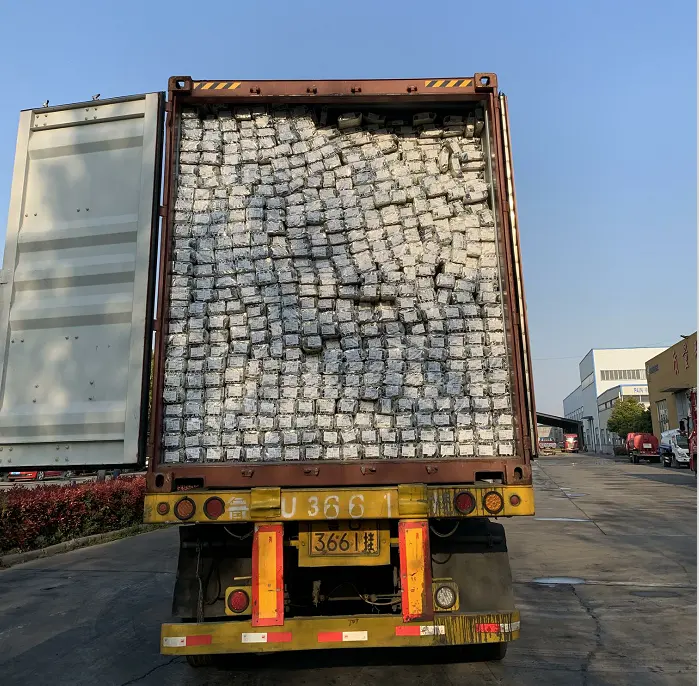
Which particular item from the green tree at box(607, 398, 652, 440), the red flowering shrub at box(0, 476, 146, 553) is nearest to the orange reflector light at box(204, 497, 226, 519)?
the red flowering shrub at box(0, 476, 146, 553)

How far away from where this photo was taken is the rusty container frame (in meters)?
4.05

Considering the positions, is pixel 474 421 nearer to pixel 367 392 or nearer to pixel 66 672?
pixel 367 392

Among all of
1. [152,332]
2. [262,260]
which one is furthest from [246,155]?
[152,332]

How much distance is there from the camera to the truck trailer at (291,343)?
4.00m

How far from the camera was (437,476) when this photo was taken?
4055 mm

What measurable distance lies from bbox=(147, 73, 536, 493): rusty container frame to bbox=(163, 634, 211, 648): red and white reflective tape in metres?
0.94

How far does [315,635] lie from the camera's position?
153 inches

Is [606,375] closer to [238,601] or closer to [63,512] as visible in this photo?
[63,512]

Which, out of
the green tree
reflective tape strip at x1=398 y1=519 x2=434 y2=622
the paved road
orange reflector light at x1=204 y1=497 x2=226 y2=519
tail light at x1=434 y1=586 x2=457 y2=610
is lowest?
the paved road

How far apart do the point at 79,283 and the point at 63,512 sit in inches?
320

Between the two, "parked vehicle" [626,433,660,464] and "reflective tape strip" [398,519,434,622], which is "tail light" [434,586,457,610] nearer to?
"reflective tape strip" [398,519,434,622]

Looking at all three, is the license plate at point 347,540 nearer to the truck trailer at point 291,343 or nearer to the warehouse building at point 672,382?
the truck trailer at point 291,343

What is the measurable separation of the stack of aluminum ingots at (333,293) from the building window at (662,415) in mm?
51888

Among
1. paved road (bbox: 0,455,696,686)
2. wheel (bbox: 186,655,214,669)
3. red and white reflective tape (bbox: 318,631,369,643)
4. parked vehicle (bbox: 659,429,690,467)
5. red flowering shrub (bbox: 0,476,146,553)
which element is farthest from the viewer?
parked vehicle (bbox: 659,429,690,467)
